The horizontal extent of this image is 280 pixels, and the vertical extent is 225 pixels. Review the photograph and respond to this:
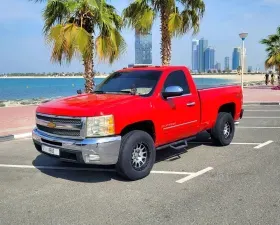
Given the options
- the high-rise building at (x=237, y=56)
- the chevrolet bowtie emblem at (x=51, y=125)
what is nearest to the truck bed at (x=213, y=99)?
the chevrolet bowtie emblem at (x=51, y=125)

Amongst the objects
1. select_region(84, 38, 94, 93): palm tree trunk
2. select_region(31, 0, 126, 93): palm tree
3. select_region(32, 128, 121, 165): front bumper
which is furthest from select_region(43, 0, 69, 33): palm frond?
select_region(32, 128, 121, 165): front bumper

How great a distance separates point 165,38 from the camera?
57.5 feet

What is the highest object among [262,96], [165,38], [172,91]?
[165,38]

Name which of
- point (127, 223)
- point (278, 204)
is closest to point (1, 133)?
point (127, 223)

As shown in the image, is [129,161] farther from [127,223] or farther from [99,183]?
[127,223]

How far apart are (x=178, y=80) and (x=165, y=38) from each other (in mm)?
11035

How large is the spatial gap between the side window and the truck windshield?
238 mm

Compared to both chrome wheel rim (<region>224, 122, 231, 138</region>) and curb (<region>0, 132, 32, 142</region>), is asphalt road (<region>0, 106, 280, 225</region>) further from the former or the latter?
curb (<region>0, 132, 32, 142</region>)

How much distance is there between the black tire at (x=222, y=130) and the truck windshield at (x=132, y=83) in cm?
226

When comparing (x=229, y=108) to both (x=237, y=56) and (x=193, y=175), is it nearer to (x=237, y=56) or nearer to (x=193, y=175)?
(x=193, y=175)

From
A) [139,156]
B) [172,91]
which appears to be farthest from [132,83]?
[139,156]

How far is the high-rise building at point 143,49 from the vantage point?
40.5ft

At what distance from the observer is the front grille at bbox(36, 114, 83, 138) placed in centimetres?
538

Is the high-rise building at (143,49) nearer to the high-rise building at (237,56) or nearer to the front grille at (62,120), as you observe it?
the front grille at (62,120)
